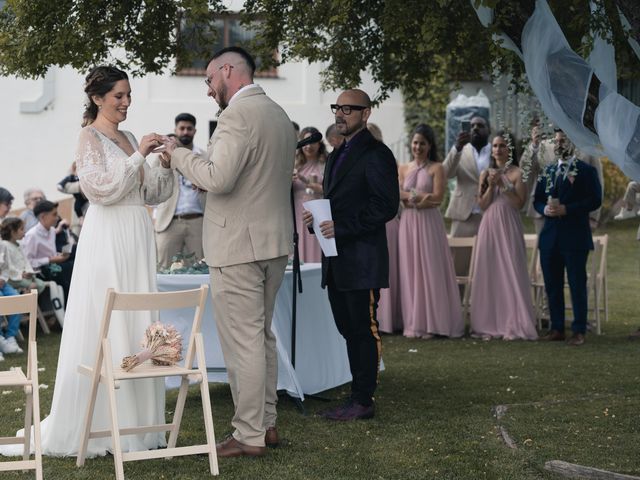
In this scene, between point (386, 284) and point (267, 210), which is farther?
point (386, 284)

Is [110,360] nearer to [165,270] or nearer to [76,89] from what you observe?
[165,270]

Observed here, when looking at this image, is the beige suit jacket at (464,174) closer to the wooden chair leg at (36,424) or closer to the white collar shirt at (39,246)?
the white collar shirt at (39,246)

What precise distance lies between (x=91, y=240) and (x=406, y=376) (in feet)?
12.1

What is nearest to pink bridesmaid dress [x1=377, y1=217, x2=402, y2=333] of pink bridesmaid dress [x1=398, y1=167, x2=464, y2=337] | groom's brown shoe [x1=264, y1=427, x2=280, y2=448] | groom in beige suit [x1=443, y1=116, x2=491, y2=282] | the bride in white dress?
pink bridesmaid dress [x1=398, y1=167, x2=464, y2=337]

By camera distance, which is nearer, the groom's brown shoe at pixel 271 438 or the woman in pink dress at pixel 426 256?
the groom's brown shoe at pixel 271 438

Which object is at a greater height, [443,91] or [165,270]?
[443,91]

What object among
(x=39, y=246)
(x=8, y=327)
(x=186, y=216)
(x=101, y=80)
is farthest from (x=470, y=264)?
(x=101, y=80)

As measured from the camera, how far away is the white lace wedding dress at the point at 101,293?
6.30m

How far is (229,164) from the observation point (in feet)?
19.8

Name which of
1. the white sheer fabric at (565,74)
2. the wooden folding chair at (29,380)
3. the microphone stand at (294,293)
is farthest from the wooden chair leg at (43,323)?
the white sheer fabric at (565,74)

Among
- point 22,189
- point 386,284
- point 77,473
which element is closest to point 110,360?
point 77,473

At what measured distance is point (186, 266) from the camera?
7.86 meters

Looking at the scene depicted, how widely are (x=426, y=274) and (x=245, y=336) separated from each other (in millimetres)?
5773

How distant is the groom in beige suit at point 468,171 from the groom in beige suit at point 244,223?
6.22m
